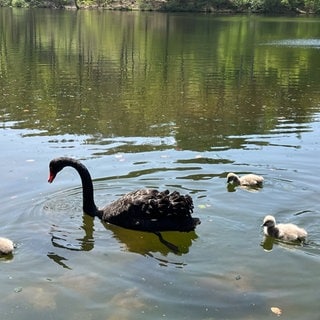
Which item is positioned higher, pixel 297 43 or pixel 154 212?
pixel 297 43

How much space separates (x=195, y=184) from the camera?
8602 millimetres

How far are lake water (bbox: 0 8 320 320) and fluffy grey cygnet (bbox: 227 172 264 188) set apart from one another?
0.55ft

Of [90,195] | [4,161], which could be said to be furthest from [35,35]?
[90,195]

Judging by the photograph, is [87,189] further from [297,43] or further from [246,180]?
[297,43]

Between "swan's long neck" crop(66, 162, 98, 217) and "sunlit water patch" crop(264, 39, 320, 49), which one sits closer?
"swan's long neck" crop(66, 162, 98, 217)

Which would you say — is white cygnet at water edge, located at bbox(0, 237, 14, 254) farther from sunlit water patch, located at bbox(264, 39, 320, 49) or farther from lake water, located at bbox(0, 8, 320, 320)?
sunlit water patch, located at bbox(264, 39, 320, 49)

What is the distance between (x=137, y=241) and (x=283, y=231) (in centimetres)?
182

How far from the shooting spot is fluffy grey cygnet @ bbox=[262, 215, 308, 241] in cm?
654

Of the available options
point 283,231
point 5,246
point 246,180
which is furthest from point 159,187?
point 5,246

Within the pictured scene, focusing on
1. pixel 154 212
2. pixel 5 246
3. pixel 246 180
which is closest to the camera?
pixel 5 246

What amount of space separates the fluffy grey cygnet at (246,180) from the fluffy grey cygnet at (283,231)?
1.70 metres

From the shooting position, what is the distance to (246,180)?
8.46 metres

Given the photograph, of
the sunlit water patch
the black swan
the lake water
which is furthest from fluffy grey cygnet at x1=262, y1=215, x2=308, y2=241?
the sunlit water patch

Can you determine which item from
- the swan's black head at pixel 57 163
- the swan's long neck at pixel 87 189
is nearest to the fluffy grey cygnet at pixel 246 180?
the swan's long neck at pixel 87 189
